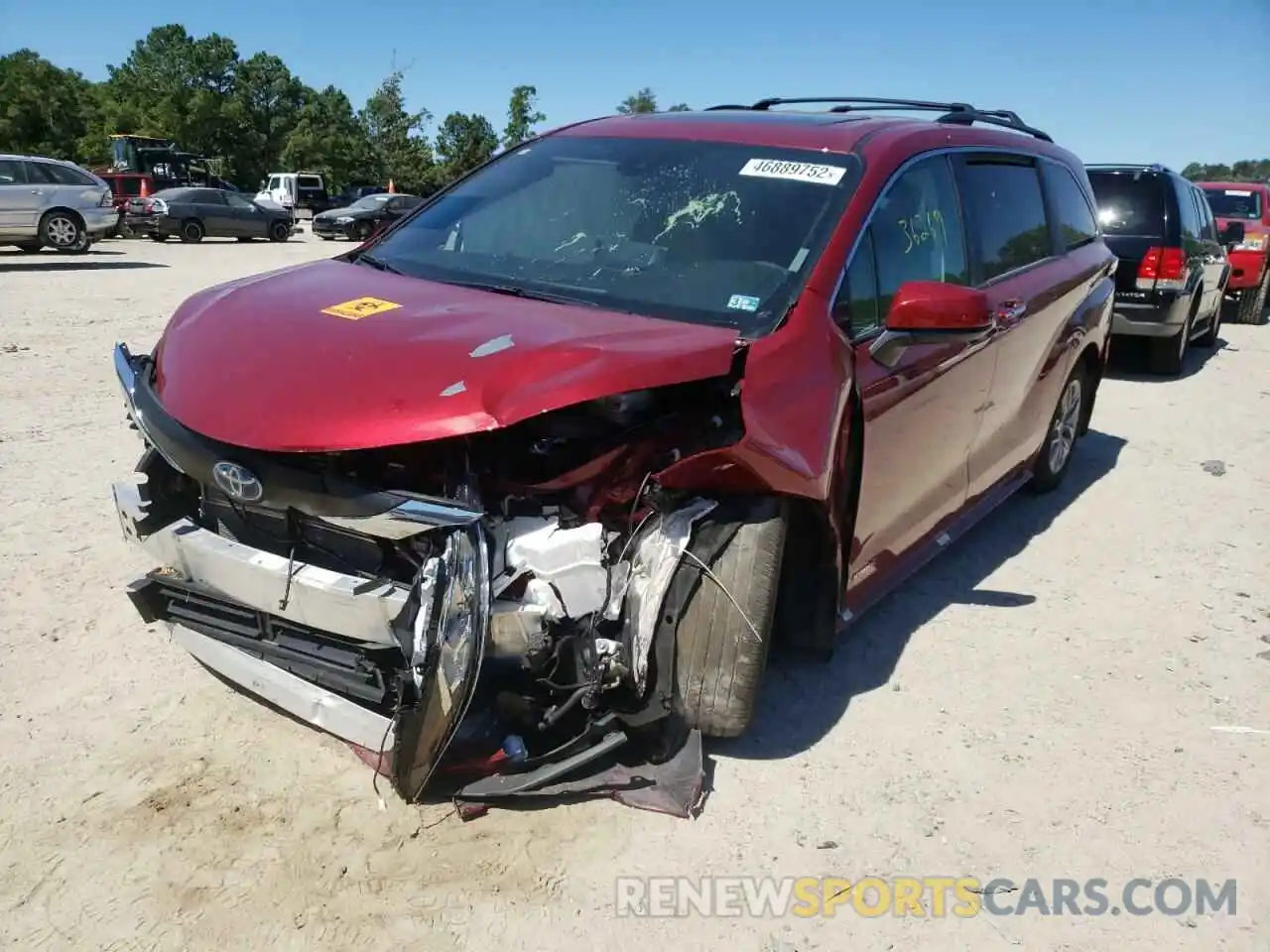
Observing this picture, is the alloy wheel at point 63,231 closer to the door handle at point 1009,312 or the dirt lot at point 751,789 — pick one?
the dirt lot at point 751,789

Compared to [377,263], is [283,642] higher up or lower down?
lower down

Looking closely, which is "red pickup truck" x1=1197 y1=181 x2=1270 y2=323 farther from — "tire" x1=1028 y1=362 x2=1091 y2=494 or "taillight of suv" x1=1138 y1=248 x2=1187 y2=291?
"tire" x1=1028 y1=362 x2=1091 y2=494

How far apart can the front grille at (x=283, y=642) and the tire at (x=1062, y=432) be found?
389 centimetres

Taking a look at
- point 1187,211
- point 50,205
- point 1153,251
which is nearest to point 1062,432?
point 1153,251

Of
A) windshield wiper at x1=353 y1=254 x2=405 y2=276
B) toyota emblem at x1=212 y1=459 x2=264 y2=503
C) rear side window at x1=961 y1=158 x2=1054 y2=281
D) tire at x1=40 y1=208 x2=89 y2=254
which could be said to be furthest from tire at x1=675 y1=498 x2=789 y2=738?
tire at x1=40 y1=208 x2=89 y2=254

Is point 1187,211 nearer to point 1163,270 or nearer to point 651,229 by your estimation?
point 1163,270

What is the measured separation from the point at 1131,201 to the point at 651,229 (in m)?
7.52

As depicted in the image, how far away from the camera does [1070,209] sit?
5.20m

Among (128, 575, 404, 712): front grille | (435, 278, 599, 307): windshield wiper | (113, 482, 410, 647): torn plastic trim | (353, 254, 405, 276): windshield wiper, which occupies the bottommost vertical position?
(128, 575, 404, 712): front grille

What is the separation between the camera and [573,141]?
397 cm

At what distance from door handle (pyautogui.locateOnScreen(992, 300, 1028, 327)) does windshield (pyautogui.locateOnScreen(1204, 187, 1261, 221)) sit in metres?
12.8

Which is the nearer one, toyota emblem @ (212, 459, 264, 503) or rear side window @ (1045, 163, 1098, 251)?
toyota emblem @ (212, 459, 264, 503)

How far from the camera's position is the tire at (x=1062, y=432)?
536 centimetres

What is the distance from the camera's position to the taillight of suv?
29.1 ft
